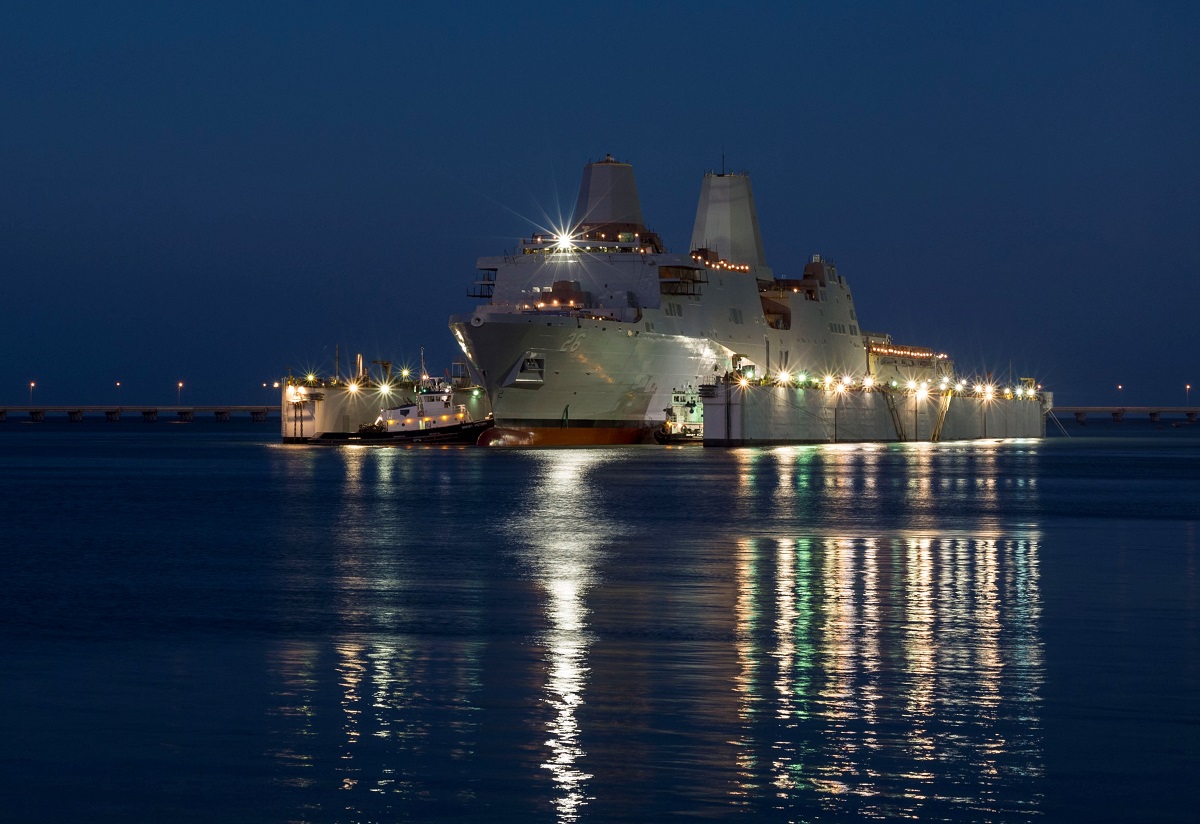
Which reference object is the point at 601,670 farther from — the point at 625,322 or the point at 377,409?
the point at 377,409

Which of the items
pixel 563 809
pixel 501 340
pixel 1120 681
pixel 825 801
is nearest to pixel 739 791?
pixel 825 801

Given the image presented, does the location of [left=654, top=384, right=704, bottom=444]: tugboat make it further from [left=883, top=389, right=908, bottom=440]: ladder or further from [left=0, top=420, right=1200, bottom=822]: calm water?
[left=0, top=420, right=1200, bottom=822]: calm water

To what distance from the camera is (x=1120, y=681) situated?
13.4m

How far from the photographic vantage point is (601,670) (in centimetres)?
1395

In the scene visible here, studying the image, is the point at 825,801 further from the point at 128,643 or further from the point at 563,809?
the point at 128,643

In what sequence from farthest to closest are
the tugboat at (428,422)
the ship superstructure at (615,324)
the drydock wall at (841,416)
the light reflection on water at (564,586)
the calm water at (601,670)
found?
1. the tugboat at (428,422)
2. the drydock wall at (841,416)
3. the ship superstructure at (615,324)
4. the light reflection on water at (564,586)
5. the calm water at (601,670)

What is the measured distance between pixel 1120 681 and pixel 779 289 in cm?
8155

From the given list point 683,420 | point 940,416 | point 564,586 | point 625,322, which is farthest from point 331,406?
point 564,586

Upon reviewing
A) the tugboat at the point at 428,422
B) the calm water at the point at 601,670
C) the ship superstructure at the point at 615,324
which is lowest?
the calm water at the point at 601,670

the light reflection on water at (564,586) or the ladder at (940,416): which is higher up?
the ladder at (940,416)

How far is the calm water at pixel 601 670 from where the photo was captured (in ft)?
31.8

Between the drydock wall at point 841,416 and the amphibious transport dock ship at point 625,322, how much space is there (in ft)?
3.59

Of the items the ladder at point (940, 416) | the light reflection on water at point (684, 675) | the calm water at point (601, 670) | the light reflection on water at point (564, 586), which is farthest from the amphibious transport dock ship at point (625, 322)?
the light reflection on water at point (684, 675)

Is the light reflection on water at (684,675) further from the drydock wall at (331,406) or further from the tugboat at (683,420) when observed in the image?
the drydock wall at (331,406)
